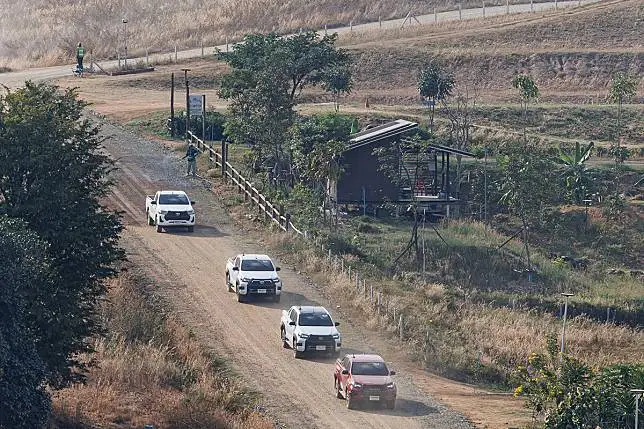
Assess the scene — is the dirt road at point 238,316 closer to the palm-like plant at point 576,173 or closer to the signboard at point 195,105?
the signboard at point 195,105

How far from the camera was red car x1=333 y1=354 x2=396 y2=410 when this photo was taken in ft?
117

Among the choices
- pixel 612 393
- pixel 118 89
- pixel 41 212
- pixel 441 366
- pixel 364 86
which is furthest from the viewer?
pixel 364 86

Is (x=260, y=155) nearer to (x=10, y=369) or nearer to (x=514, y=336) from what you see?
(x=514, y=336)

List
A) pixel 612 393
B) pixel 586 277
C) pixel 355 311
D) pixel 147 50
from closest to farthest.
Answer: pixel 612 393
pixel 355 311
pixel 586 277
pixel 147 50

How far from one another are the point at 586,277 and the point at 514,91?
127ft

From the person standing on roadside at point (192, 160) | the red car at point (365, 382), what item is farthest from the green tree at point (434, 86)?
the red car at point (365, 382)

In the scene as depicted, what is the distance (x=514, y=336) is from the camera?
4753cm

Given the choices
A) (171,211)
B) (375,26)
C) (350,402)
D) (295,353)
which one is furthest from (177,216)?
(375,26)

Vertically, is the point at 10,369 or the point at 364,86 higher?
the point at 364,86

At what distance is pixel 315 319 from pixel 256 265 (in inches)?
256

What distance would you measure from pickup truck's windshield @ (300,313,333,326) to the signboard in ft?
116

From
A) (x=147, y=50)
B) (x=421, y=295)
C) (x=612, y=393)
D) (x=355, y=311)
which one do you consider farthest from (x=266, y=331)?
(x=147, y=50)

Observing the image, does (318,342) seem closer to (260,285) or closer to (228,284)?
(260,285)

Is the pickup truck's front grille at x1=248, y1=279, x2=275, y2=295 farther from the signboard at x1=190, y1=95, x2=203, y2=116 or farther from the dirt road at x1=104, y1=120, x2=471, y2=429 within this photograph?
the signboard at x1=190, y1=95, x2=203, y2=116
